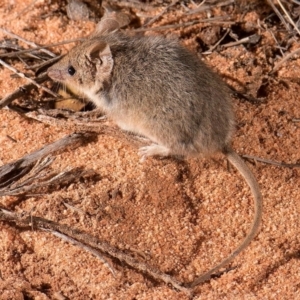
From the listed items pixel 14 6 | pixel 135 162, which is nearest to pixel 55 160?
pixel 135 162

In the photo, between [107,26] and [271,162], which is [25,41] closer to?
[107,26]

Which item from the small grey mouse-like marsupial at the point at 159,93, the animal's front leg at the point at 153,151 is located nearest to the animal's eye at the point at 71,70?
the small grey mouse-like marsupial at the point at 159,93

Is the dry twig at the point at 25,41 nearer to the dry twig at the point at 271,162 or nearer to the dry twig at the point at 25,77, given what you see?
the dry twig at the point at 25,77

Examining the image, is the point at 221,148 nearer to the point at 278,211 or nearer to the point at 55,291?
the point at 278,211

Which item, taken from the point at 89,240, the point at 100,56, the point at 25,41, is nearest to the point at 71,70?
the point at 100,56

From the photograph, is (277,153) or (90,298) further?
(277,153)

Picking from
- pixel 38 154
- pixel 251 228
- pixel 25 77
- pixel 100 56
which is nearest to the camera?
pixel 251 228

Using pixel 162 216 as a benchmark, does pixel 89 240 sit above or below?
below
